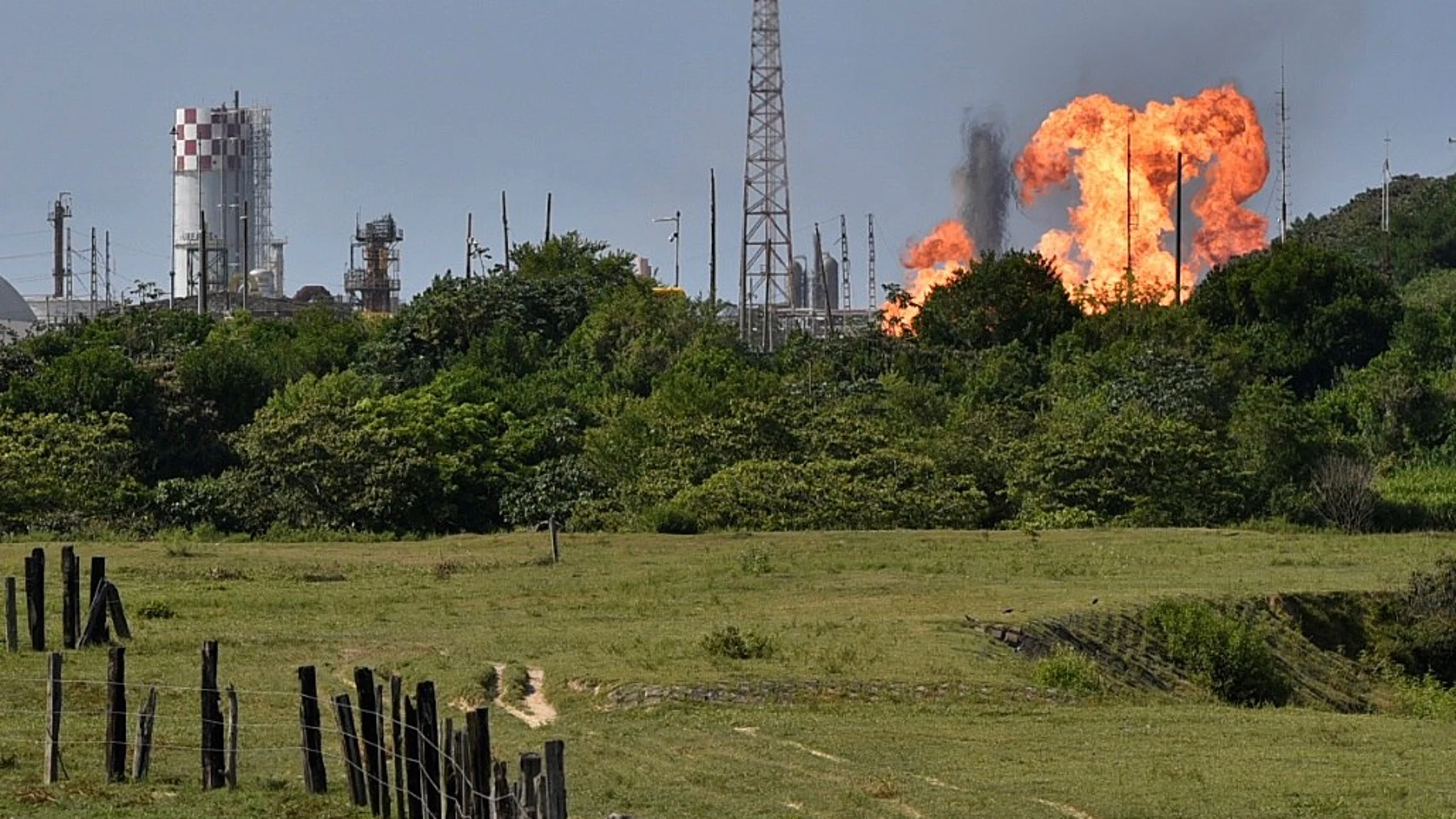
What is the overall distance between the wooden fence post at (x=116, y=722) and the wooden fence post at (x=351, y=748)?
3.45m

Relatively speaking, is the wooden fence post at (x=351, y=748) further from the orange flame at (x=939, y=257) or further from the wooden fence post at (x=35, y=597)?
the orange flame at (x=939, y=257)

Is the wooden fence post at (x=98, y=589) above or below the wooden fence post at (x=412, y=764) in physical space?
above

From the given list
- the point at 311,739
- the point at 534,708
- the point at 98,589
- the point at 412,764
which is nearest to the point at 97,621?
the point at 98,589

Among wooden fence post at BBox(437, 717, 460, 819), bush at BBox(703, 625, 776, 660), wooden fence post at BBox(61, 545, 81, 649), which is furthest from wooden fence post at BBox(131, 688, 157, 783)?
bush at BBox(703, 625, 776, 660)

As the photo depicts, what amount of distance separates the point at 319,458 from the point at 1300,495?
33804 mm

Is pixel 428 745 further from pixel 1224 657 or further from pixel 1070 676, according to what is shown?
pixel 1224 657

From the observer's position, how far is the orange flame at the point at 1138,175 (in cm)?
11200

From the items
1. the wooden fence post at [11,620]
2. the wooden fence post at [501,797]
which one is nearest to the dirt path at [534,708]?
the wooden fence post at [11,620]

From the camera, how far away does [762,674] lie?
126 ft

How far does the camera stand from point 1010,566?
197 feet

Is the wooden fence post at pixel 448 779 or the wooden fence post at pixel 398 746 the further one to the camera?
the wooden fence post at pixel 398 746

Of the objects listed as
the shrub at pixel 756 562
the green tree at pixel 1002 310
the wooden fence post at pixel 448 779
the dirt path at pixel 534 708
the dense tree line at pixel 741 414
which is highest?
the green tree at pixel 1002 310

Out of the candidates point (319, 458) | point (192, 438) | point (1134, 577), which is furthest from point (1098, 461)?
point (192, 438)

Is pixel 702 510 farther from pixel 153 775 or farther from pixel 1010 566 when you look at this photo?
pixel 153 775
